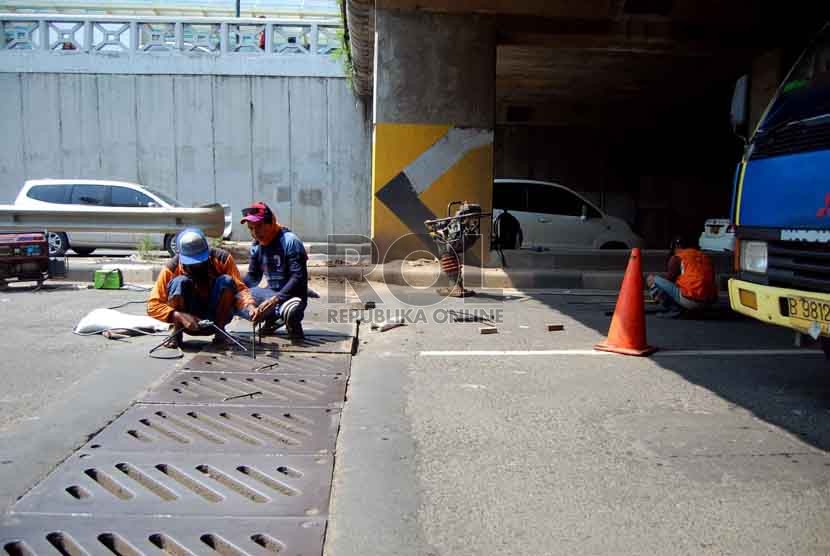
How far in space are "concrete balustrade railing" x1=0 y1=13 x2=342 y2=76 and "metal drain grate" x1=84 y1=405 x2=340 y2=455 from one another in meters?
16.6

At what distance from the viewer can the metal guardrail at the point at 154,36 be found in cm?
1909

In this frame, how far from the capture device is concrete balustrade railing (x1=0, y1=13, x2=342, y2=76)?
19078mm

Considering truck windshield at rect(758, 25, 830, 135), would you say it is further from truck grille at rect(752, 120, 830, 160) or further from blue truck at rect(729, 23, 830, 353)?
truck grille at rect(752, 120, 830, 160)

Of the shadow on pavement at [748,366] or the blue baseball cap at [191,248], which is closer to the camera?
the shadow on pavement at [748,366]

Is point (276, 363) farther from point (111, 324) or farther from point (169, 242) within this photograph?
point (169, 242)

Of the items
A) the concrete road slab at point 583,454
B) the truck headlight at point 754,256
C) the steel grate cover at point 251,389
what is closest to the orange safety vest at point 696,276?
the concrete road slab at point 583,454

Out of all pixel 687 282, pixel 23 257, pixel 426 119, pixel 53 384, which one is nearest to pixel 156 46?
pixel 426 119

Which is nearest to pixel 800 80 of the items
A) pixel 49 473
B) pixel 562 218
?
pixel 49 473

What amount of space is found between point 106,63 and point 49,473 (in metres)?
18.5

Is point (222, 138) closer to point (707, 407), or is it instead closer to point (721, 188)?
point (721, 188)

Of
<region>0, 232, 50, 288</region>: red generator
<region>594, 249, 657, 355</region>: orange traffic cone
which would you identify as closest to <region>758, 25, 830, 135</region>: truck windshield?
<region>594, 249, 657, 355</region>: orange traffic cone

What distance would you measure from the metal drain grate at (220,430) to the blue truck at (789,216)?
2689 mm

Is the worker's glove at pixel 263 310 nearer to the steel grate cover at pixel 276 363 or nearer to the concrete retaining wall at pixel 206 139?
the steel grate cover at pixel 276 363

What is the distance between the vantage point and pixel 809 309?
396 centimetres
